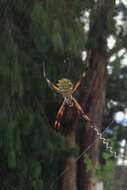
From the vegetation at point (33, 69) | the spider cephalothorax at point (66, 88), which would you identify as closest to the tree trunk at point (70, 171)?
the vegetation at point (33, 69)

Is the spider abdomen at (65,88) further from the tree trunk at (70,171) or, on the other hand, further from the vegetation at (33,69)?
the tree trunk at (70,171)

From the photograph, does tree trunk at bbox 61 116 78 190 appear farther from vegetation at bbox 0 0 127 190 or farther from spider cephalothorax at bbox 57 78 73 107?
spider cephalothorax at bbox 57 78 73 107

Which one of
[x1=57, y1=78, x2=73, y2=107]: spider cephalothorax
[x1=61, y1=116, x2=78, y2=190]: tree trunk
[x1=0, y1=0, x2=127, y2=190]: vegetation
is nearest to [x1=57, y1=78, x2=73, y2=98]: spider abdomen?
[x1=57, y1=78, x2=73, y2=107]: spider cephalothorax

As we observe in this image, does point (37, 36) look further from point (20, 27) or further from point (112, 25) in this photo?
point (112, 25)

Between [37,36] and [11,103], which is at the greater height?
[37,36]

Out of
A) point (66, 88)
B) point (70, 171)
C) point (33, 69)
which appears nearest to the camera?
point (66, 88)

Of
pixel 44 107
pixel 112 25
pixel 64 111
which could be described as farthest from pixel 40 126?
pixel 64 111

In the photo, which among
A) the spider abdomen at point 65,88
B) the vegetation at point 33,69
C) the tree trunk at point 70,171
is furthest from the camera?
the tree trunk at point 70,171

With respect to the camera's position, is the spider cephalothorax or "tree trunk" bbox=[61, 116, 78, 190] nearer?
the spider cephalothorax

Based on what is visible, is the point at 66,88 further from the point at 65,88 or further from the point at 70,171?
the point at 70,171

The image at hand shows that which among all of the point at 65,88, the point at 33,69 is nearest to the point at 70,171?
the point at 33,69

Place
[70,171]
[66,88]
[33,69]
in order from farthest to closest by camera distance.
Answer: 1. [70,171]
2. [33,69]
3. [66,88]
